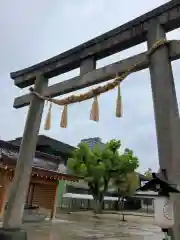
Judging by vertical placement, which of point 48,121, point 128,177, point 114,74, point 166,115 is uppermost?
point 128,177

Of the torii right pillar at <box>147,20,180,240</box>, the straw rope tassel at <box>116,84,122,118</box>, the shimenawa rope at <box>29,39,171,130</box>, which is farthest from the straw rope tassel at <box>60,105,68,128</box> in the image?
the torii right pillar at <box>147,20,180,240</box>

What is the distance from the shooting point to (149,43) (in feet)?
17.0

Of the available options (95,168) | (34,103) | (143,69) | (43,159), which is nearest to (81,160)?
(95,168)

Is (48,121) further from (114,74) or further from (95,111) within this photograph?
(114,74)

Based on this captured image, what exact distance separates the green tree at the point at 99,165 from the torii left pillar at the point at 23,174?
2192 cm

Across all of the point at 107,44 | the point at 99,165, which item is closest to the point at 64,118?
the point at 107,44

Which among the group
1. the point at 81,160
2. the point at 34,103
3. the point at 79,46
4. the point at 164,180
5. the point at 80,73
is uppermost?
the point at 81,160

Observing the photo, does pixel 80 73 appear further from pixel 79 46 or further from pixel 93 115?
pixel 93 115

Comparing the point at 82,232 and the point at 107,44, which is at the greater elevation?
the point at 107,44

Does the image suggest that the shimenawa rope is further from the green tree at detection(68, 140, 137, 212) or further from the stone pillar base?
the green tree at detection(68, 140, 137, 212)

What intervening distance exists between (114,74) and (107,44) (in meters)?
0.75

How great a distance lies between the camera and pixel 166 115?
167 inches

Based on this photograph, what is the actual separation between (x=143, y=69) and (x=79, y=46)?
1.90 metres

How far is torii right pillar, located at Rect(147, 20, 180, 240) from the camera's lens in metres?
3.89
